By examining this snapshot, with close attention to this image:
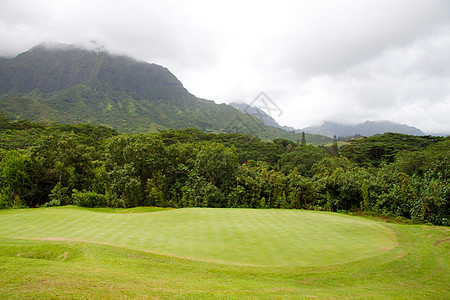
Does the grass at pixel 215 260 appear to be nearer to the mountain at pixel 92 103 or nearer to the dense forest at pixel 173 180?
the dense forest at pixel 173 180

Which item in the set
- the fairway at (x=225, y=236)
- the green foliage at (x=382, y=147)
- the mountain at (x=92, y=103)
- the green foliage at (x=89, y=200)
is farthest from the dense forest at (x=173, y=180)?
the mountain at (x=92, y=103)

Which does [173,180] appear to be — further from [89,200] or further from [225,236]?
[225,236]

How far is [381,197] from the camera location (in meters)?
26.0

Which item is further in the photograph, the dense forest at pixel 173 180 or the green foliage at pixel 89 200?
the dense forest at pixel 173 180

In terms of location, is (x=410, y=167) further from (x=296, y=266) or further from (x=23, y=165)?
(x=23, y=165)

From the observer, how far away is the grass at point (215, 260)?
19.9 ft

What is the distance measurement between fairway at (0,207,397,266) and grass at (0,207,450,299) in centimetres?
5

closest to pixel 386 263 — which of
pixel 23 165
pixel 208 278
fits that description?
pixel 208 278

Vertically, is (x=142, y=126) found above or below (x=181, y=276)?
above

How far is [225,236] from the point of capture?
12.9m

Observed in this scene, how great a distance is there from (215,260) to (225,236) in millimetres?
3402

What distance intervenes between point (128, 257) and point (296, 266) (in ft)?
21.4

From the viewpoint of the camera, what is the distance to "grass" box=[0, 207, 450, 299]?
19.9 feet

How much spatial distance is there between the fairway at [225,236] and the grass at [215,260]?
0.05 metres
